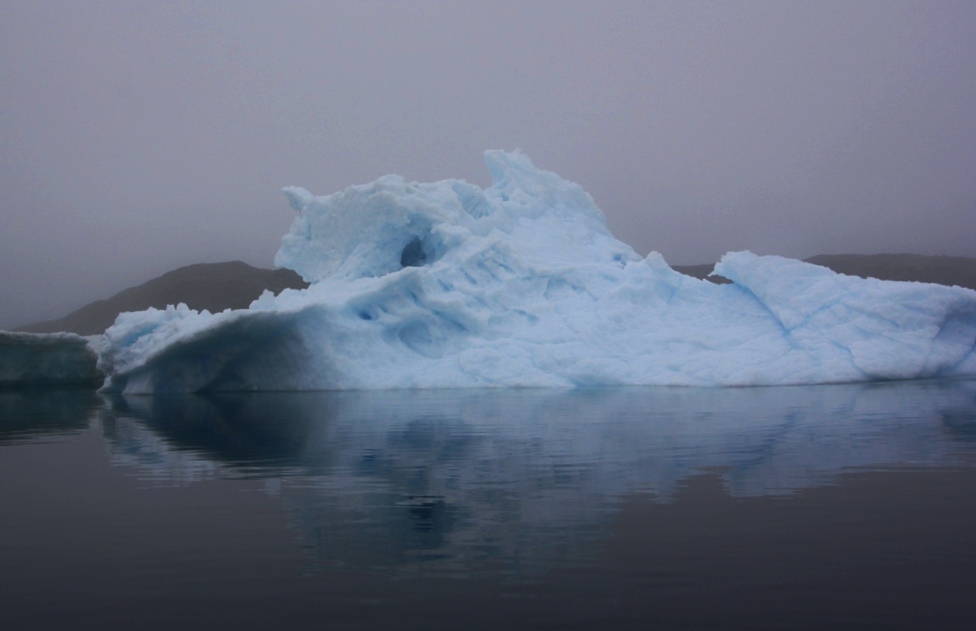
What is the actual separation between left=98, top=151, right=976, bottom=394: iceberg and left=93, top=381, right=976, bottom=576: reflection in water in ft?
10.4

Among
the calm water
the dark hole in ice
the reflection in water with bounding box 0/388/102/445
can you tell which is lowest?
the reflection in water with bounding box 0/388/102/445

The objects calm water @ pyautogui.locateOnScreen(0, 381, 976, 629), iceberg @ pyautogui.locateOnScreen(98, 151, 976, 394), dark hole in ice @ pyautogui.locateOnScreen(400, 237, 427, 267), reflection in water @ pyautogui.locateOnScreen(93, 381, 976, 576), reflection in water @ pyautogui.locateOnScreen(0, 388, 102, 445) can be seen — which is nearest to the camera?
calm water @ pyautogui.locateOnScreen(0, 381, 976, 629)

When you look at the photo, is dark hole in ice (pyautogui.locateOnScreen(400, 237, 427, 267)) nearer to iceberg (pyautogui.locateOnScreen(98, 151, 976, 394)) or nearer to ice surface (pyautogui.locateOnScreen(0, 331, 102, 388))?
iceberg (pyautogui.locateOnScreen(98, 151, 976, 394))

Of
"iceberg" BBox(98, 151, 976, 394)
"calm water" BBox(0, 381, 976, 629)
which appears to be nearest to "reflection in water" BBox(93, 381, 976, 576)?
"calm water" BBox(0, 381, 976, 629)

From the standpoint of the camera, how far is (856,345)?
51.9ft

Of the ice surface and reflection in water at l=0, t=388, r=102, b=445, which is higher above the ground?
the ice surface

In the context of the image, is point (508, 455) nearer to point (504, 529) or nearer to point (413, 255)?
point (504, 529)

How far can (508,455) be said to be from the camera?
664 centimetres

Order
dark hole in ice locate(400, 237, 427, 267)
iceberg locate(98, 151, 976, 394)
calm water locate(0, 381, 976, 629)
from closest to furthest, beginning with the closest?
calm water locate(0, 381, 976, 629)
iceberg locate(98, 151, 976, 394)
dark hole in ice locate(400, 237, 427, 267)

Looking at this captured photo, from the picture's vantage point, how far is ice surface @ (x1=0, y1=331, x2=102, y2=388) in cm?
2220

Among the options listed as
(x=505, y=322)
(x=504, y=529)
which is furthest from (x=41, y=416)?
(x=504, y=529)

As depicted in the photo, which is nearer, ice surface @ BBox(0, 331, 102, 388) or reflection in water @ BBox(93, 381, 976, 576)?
reflection in water @ BBox(93, 381, 976, 576)

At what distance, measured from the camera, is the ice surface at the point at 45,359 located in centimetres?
2220

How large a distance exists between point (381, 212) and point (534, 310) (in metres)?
4.59
